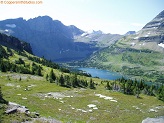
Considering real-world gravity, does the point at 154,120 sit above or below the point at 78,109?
below

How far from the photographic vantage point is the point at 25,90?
88500 mm

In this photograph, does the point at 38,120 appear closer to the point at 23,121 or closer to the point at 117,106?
the point at 23,121

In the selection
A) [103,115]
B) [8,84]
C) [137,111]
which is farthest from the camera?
[8,84]

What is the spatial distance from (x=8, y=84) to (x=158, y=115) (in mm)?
58148

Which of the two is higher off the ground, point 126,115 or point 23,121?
point 23,121

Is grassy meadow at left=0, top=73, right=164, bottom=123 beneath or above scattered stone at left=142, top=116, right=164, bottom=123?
above

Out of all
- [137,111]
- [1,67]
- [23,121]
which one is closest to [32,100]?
[23,121]

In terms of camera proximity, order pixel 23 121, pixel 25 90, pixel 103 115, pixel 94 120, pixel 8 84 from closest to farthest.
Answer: pixel 23 121 < pixel 94 120 < pixel 103 115 < pixel 25 90 < pixel 8 84

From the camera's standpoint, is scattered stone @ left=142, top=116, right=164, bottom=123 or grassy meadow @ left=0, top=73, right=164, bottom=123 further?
scattered stone @ left=142, top=116, right=164, bottom=123

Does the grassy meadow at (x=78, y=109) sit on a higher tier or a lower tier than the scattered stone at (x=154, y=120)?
higher

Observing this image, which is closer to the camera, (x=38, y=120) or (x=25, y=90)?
(x=38, y=120)

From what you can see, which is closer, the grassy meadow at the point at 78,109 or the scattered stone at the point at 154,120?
the grassy meadow at the point at 78,109

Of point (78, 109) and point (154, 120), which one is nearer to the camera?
point (154, 120)

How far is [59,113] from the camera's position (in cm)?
→ 6303
